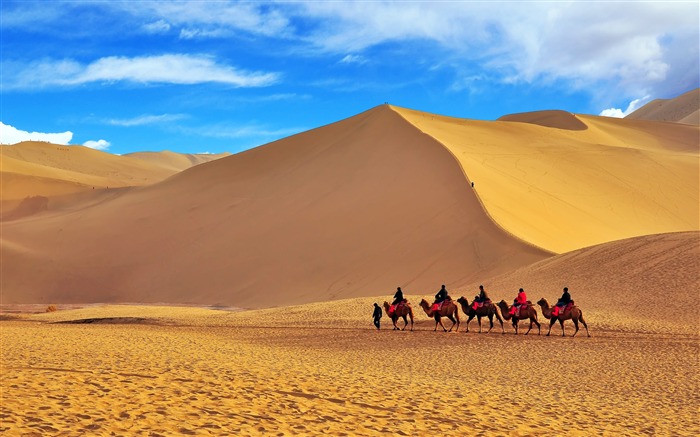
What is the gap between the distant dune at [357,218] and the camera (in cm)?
4575

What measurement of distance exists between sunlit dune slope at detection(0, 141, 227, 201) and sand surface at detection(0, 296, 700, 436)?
76502 mm

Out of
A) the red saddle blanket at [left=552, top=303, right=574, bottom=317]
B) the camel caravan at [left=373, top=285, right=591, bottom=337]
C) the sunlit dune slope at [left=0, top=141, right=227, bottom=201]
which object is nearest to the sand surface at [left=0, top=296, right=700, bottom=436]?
the camel caravan at [left=373, top=285, right=591, bottom=337]

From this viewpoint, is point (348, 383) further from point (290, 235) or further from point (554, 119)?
point (554, 119)

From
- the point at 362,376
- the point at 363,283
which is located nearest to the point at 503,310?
the point at 362,376

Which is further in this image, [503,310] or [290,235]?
[290,235]

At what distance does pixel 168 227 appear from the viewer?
6128 cm

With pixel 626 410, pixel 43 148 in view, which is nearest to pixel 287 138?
pixel 626 410

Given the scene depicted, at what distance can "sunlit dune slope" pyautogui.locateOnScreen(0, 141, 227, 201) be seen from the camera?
93.9 meters

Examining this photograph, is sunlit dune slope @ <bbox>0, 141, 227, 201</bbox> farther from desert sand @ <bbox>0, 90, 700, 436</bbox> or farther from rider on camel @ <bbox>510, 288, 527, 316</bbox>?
rider on camel @ <bbox>510, 288, 527, 316</bbox>

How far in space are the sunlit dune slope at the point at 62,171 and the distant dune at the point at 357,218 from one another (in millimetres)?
21425

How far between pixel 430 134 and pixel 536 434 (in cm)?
5484

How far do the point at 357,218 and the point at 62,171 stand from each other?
3098 inches

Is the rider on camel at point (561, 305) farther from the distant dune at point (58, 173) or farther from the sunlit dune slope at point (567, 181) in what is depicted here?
the distant dune at point (58, 173)

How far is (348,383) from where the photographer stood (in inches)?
531
